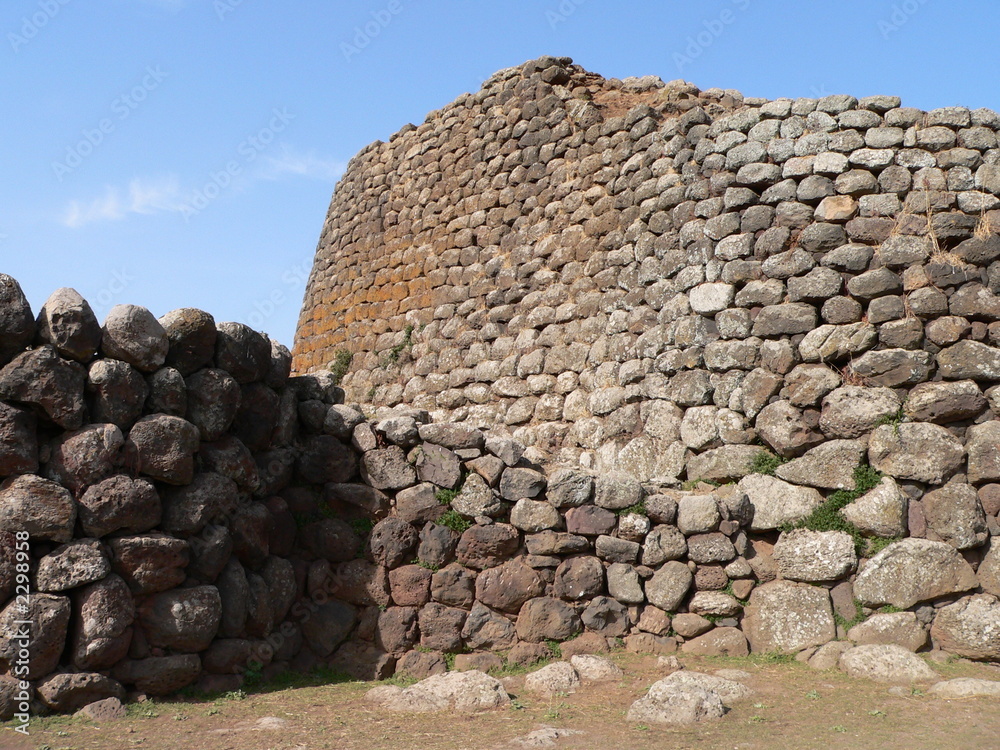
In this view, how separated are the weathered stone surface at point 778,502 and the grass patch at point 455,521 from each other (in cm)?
205

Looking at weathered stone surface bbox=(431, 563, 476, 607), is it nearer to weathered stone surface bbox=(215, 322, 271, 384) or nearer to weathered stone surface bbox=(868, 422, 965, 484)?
weathered stone surface bbox=(215, 322, 271, 384)

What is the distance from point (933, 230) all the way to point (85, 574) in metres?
6.27

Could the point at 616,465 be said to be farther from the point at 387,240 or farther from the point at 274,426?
the point at 387,240

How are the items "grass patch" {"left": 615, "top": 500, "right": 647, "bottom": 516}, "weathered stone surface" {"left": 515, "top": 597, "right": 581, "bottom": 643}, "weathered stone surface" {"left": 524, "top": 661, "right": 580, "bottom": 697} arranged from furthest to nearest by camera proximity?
"grass patch" {"left": 615, "top": 500, "right": 647, "bottom": 516} → "weathered stone surface" {"left": 515, "top": 597, "right": 581, "bottom": 643} → "weathered stone surface" {"left": 524, "top": 661, "right": 580, "bottom": 697}

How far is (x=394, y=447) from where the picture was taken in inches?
249

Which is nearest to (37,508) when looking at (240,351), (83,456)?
(83,456)

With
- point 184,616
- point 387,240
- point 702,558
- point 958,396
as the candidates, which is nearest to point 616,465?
point 702,558

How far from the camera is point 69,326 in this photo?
4.97 m

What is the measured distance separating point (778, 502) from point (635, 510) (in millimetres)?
1081

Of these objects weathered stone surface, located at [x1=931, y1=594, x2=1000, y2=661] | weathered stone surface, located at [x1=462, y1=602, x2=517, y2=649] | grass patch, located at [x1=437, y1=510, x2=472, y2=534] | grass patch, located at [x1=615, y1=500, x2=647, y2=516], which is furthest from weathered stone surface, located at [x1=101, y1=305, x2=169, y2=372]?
weathered stone surface, located at [x1=931, y1=594, x2=1000, y2=661]

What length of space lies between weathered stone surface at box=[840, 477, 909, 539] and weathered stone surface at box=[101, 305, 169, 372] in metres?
4.70

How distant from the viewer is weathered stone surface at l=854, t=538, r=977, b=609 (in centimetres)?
587

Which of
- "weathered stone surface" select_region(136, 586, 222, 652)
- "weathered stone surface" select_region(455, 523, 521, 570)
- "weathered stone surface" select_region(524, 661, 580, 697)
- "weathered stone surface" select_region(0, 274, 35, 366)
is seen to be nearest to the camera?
"weathered stone surface" select_region(0, 274, 35, 366)

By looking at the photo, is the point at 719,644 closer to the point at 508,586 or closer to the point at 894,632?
the point at 894,632
